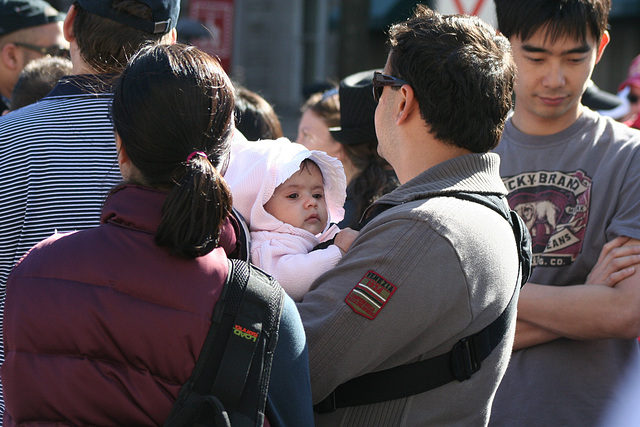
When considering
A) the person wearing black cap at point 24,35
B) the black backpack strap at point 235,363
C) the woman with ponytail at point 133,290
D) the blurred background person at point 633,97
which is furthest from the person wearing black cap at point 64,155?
the blurred background person at point 633,97

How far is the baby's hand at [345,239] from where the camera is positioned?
219 cm

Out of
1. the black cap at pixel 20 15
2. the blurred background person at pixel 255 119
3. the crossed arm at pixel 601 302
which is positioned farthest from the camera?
the black cap at pixel 20 15

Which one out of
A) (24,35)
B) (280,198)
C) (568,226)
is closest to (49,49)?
(24,35)

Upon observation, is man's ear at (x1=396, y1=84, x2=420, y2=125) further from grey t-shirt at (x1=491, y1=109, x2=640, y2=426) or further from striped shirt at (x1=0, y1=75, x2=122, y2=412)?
grey t-shirt at (x1=491, y1=109, x2=640, y2=426)

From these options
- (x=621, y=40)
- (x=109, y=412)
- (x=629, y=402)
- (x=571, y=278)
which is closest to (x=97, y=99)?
(x=109, y=412)

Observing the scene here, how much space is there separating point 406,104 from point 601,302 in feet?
3.79

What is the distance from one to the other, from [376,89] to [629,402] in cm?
158

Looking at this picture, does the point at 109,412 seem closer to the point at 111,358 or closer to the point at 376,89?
the point at 111,358

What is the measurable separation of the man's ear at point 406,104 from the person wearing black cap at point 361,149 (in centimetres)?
129

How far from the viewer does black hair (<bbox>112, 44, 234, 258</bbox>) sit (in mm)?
1548

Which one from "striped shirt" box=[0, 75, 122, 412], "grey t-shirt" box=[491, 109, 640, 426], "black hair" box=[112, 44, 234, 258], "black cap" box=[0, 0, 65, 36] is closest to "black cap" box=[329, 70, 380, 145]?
"grey t-shirt" box=[491, 109, 640, 426]

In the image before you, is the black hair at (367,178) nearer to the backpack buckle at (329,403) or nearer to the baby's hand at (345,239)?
the baby's hand at (345,239)

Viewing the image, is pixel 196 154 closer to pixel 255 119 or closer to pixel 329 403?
pixel 329 403

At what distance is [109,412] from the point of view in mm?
1518
